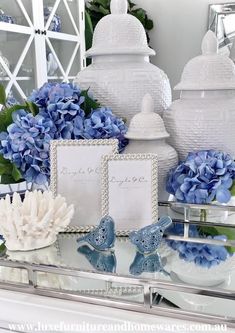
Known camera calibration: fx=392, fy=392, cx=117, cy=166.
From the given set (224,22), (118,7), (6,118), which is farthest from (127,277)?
(224,22)

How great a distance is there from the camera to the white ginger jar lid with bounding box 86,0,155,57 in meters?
0.75

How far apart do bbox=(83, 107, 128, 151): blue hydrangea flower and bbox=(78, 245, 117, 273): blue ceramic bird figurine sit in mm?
194

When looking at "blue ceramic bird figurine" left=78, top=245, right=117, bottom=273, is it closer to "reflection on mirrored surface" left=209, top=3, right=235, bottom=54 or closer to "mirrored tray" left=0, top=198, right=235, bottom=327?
"mirrored tray" left=0, top=198, right=235, bottom=327

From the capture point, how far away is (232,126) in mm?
688

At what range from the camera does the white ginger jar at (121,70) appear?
75cm

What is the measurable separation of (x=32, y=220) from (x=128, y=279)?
15 cm

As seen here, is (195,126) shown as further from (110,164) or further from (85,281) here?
(85,281)

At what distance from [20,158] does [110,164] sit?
173 mm

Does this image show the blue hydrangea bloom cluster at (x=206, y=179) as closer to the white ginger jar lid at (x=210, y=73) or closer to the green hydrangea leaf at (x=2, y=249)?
the white ginger jar lid at (x=210, y=73)

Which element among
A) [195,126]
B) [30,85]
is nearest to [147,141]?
[195,126]

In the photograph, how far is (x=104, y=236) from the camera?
54 cm

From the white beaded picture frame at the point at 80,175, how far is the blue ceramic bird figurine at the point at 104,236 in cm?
7

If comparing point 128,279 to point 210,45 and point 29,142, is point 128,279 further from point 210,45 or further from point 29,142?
point 210,45

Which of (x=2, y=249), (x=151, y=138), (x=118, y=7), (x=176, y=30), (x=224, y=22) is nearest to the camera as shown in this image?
(x=2, y=249)
